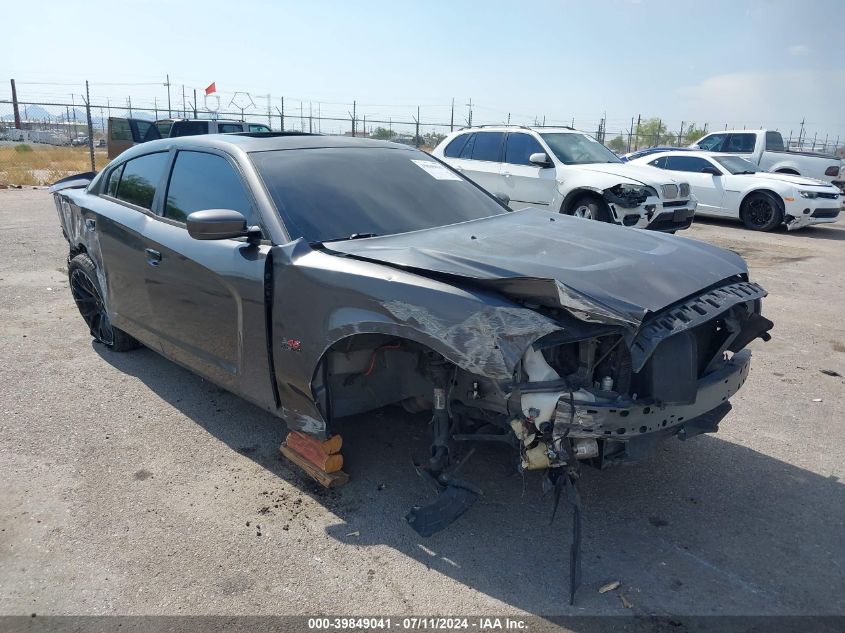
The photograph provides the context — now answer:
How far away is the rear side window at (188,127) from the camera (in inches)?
668

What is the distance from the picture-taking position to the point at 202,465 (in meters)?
3.58

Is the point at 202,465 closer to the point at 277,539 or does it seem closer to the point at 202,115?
the point at 277,539

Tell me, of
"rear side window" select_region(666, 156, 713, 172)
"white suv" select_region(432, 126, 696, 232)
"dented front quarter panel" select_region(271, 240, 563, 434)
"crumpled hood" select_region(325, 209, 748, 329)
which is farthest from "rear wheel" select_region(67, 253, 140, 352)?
"rear side window" select_region(666, 156, 713, 172)

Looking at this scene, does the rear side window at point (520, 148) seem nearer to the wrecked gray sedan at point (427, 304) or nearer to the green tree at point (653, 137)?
the wrecked gray sedan at point (427, 304)

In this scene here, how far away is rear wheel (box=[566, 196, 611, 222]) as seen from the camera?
9.68 m

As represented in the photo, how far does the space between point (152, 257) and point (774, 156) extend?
16.0 metres

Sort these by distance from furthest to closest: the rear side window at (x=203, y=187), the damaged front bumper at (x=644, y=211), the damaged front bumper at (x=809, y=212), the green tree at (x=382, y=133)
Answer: the green tree at (x=382, y=133) < the damaged front bumper at (x=809, y=212) < the damaged front bumper at (x=644, y=211) < the rear side window at (x=203, y=187)

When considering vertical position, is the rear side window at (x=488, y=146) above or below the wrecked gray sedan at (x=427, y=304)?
above

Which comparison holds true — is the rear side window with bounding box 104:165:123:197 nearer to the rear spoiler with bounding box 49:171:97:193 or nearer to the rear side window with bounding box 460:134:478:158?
the rear spoiler with bounding box 49:171:97:193

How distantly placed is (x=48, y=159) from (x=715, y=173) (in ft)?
76.7

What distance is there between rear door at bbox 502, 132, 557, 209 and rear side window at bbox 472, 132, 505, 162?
160 millimetres

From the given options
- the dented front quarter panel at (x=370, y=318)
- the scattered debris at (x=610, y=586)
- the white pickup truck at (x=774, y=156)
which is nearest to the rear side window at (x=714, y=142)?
the white pickup truck at (x=774, y=156)

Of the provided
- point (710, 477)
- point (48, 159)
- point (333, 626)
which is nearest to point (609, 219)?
point (710, 477)

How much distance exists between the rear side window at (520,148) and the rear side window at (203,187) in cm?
723
